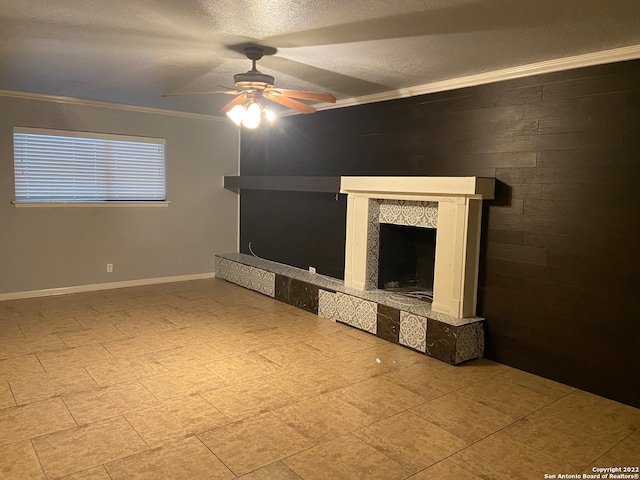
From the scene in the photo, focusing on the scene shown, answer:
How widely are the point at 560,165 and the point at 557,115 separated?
0.37 m

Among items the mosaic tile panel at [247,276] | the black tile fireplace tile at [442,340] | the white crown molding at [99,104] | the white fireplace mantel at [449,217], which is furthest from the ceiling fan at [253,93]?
the white crown molding at [99,104]

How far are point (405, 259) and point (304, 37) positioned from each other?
2.63 meters

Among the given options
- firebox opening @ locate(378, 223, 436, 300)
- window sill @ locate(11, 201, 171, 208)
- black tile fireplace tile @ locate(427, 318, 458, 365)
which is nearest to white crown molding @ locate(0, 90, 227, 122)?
window sill @ locate(11, 201, 171, 208)

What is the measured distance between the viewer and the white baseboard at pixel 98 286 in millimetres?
5586

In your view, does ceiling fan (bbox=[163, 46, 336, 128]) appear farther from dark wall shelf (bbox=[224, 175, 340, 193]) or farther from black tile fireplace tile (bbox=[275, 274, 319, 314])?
black tile fireplace tile (bbox=[275, 274, 319, 314])

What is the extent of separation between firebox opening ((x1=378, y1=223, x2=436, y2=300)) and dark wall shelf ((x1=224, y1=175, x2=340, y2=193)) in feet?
2.55

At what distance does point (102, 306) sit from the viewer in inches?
210

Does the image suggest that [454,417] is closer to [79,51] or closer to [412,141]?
[412,141]

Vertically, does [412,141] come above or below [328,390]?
above

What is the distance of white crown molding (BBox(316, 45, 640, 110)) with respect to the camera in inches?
126

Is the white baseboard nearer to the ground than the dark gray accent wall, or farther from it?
nearer to the ground

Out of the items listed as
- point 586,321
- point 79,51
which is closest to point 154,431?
point 79,51

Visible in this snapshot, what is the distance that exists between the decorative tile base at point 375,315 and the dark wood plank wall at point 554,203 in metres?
0.36

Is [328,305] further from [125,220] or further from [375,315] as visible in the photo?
[125,220]
